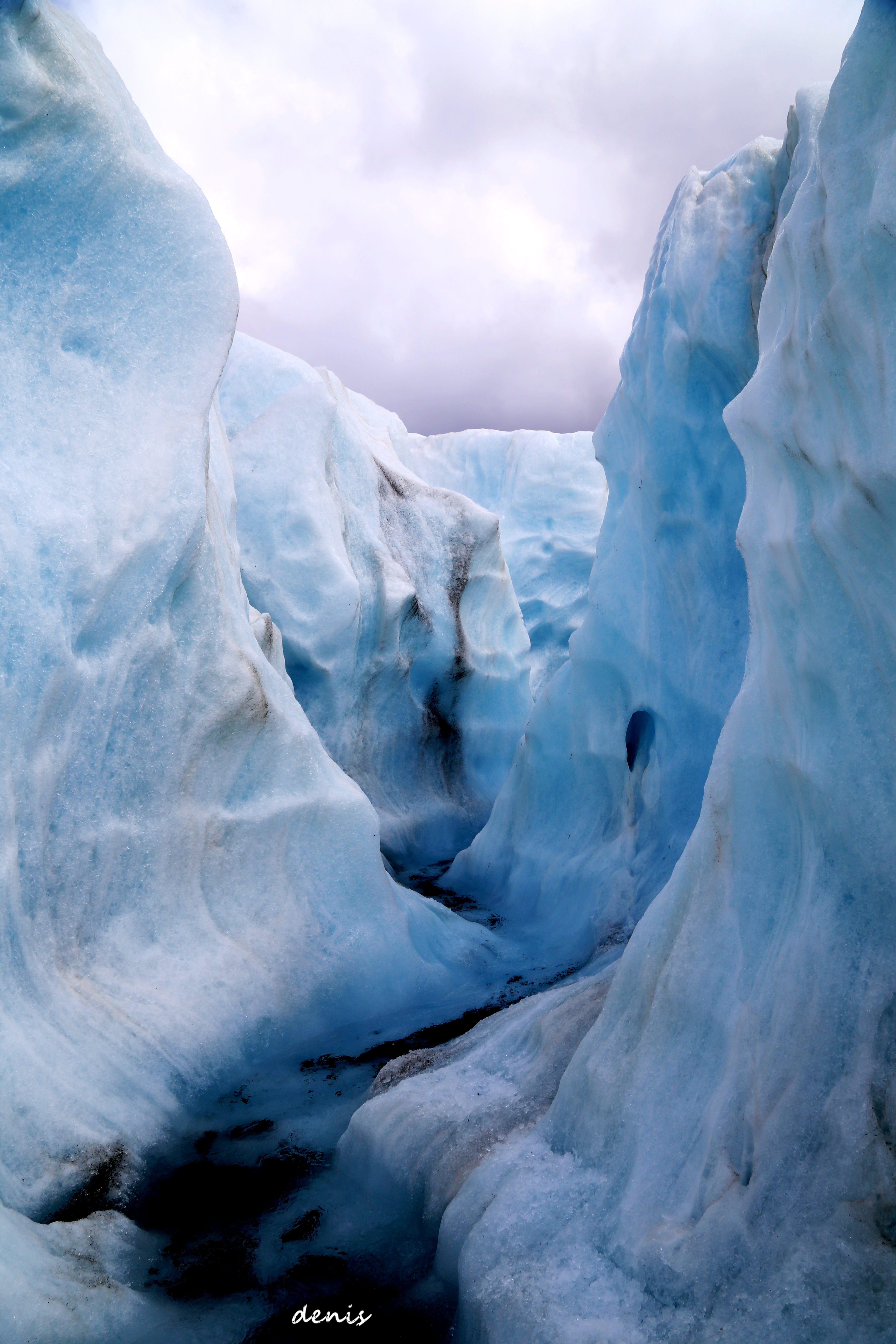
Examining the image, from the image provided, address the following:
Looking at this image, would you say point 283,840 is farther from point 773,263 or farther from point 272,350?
point 272,350

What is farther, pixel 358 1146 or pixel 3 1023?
pixel 358 1146

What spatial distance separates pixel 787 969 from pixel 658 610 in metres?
3.62

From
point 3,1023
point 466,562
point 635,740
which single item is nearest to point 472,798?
point 466,562

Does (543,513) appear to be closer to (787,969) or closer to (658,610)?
(658,610)

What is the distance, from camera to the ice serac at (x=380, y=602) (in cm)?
724

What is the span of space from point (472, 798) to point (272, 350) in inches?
219

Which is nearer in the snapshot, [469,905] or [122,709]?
[122,709]

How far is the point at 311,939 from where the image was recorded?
4.04 metres

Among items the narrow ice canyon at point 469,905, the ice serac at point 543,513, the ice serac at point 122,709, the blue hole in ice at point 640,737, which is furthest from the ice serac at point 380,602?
the ice serac at point 543,513

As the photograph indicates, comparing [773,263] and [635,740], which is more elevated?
[773,263]

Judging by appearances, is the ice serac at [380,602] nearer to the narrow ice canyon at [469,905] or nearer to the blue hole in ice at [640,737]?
the narrow ice canyon at [469,905]

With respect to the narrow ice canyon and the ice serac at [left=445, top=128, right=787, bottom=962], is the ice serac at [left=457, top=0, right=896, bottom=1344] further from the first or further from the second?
the ice serac at [left=445, top=128, right=787, bottom=962]

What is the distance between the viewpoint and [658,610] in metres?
5.38

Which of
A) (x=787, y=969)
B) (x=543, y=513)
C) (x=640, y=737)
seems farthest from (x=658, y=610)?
(x=543, y=513)
